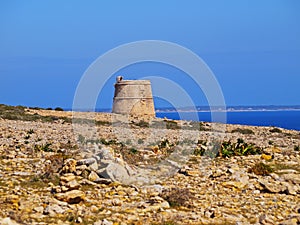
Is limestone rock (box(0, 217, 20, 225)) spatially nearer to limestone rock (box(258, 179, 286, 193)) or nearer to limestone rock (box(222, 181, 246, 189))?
limestone rock (box(222, 181, 246, 189))

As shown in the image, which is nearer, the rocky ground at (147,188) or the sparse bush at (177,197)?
the rocky ground at (147,188)

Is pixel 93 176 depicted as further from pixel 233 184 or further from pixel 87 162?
pixel 233 184

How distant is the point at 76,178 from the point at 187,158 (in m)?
4.41

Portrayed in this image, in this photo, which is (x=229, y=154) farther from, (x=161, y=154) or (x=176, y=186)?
(x=176, y=186)

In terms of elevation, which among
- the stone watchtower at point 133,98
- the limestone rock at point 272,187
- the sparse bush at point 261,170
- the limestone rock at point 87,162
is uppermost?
the stone watchtower at point 133,98

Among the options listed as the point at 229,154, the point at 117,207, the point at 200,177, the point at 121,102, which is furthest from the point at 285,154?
the point at 121,102

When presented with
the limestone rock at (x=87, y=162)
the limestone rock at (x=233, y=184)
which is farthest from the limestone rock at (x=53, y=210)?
the limestone rock at (x=233, y=184)

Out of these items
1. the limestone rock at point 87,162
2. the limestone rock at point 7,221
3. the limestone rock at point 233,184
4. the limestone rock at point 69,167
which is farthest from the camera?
the limestone rock at point 87,162

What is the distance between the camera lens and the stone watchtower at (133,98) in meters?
41.5

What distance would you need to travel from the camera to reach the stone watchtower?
41531 millimetres

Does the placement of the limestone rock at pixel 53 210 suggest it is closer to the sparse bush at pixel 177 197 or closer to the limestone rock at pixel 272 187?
the sparse bush at pixel 177 197

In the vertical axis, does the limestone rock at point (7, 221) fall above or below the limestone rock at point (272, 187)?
below

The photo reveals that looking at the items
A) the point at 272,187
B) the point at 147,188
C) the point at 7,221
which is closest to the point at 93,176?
the point at 147,188

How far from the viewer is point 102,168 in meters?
10.5
